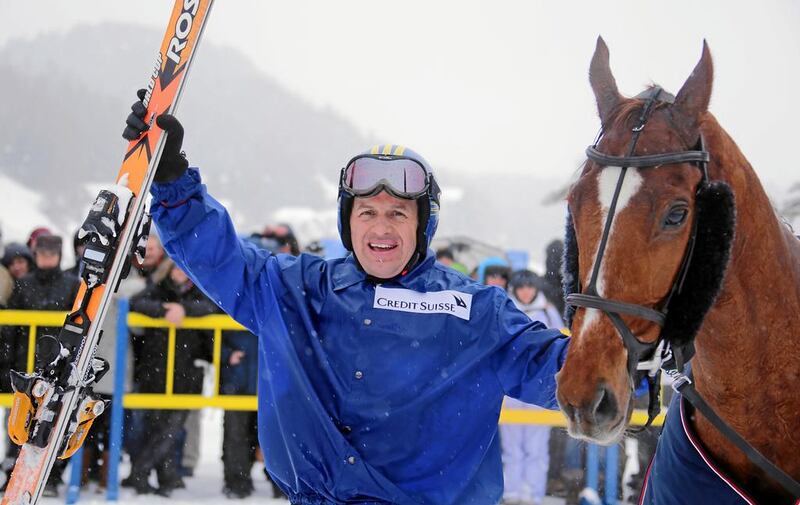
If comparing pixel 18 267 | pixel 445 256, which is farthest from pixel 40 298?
pixel 445 256

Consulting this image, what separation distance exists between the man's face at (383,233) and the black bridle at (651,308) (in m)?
0.75

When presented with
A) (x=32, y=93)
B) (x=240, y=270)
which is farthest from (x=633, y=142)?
(x=32, y=93)

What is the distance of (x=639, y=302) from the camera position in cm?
204

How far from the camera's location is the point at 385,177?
2.81 meters

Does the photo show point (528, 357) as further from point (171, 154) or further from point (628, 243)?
point (171, 154)

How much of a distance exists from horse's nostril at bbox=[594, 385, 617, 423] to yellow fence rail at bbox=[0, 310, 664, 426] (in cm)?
428

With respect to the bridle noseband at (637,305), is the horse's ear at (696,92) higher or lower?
higher

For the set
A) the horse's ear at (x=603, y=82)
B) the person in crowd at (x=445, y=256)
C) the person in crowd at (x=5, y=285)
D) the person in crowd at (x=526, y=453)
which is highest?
the horse's ear at (x=603, y=82)

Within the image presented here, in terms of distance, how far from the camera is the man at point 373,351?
2588 millimetres

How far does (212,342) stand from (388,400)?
398cm

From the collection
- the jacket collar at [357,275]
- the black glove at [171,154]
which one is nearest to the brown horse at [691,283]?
the jacket collar at [357,275]

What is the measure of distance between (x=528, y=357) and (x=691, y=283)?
2.14ft

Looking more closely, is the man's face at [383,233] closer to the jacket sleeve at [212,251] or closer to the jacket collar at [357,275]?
the jacket collar at [357,275]

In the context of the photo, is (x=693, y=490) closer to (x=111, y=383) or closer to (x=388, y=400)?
(x=388, y=400)
